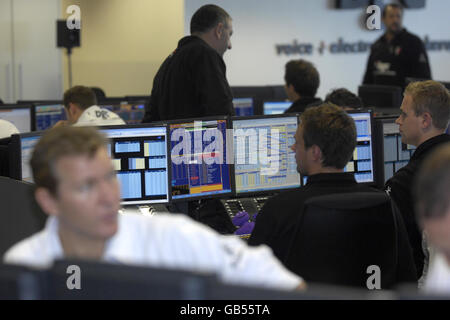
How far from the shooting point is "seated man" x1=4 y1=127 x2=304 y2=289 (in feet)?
5.16

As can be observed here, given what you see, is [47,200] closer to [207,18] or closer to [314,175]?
[314,175]

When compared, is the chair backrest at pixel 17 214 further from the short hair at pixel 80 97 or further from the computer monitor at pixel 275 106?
the computer monitor at pixel 275 106

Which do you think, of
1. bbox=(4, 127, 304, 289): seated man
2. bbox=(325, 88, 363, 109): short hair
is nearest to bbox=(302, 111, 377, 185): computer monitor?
bbox=(325, 88, 363, 109): short hair

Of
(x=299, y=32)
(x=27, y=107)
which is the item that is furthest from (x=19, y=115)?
(x=299, y=32)

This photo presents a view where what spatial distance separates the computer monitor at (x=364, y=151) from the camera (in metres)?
3.98

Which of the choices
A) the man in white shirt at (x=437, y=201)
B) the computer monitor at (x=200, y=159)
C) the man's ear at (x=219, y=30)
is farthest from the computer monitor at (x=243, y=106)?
the man in white shirt at (x=437, y=201)

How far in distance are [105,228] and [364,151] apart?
8.46 ft

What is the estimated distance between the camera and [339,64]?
10.4m

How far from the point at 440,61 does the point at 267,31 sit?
248 cm

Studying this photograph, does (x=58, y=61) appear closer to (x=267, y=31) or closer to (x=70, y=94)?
(x=267, y=31)

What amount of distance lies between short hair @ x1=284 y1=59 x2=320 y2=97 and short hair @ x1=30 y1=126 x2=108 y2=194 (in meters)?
3.74

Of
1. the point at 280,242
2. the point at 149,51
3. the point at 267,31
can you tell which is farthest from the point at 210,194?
the point at 267,31

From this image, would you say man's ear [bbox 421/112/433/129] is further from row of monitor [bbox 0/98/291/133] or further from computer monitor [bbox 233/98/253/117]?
computer monitor [bbox 233/98/253/117]

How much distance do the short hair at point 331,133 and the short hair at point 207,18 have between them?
1647 mm
